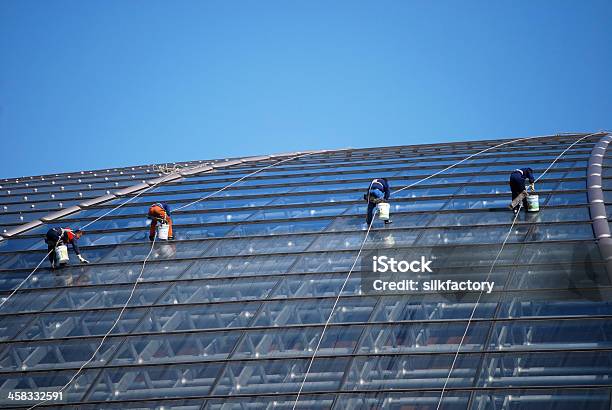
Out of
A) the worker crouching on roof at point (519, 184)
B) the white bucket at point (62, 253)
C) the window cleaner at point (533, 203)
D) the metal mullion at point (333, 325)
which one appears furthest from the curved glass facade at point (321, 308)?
the worker crouching on roof at point (519, 184)

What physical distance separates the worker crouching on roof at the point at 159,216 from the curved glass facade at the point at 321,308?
28.6 inches

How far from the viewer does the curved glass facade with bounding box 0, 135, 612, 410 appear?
22672 mm

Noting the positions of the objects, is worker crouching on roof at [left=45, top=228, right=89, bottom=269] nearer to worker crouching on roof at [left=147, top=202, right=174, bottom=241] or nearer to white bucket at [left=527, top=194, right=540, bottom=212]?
worker crouching on roof at [left=147, top=202, right=174, bottom=241]

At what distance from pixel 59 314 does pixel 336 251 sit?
8.65 metres

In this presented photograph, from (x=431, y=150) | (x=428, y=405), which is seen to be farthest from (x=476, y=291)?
(x=431, y=150)

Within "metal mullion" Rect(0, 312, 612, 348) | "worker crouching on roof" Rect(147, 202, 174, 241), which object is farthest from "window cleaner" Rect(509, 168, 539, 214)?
"worker crouching on roof" Rect(147, 202, 174, 241)

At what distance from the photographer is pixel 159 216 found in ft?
106

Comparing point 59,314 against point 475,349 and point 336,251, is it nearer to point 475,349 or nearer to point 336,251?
point 336,251

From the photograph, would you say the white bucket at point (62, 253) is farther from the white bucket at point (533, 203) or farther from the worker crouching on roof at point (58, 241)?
the white bucket at point (533, 203)

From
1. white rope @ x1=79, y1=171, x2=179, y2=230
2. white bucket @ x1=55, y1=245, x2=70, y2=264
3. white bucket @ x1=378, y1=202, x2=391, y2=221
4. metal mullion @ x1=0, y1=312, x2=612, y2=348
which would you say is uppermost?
white rope @ x1=79, y1=171, x2=179, y2=230

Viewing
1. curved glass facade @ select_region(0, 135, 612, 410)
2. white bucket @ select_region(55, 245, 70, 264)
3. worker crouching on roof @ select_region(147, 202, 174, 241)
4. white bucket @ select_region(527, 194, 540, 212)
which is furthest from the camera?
worker crouching on roof @ select_region(147, 202, 174, 241)

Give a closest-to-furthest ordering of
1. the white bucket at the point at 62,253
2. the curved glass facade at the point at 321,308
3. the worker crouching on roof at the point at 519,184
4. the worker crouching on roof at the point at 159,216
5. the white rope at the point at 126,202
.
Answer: the curved glass facade at the point at 321,308 < the worker crouching on roof at the point at 519,184 < the white bucket at the point at 62,253 < the worker crouching on roof at the point at 159,216 < the white rope at the point at 126,202

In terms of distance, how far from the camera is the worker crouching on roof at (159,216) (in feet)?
105

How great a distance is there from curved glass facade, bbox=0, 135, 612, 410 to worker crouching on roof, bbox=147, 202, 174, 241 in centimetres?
73
